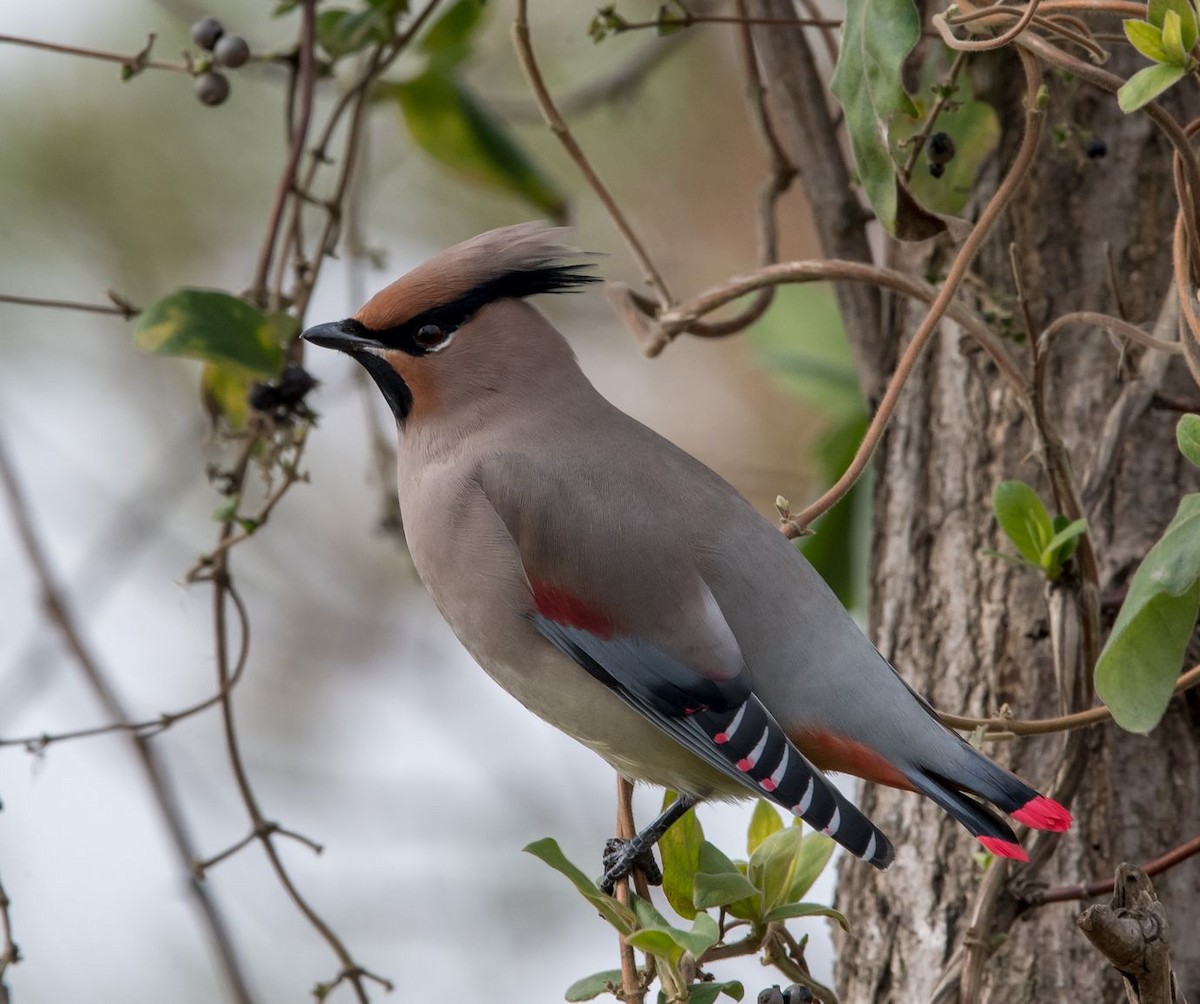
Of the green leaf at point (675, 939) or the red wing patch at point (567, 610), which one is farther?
the red wing patch at point (567, 610)

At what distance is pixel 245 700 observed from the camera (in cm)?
535

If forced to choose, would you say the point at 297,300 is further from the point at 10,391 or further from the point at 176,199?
the point at 176,199

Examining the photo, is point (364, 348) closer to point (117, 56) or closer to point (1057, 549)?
point (117, 56)

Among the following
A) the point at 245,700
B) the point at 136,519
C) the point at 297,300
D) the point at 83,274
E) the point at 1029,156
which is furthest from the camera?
the point at 245,700

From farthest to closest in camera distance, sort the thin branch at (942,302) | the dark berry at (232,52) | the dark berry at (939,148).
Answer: the dark berry at (232,52), the dark berry at (939,148), the thin branch at (942,302)

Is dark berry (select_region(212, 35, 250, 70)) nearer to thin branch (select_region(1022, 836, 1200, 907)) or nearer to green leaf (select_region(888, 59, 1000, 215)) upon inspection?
green leaf (select_region(888, 59, 1000, 215))

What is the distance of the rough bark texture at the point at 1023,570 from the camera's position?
2320mm

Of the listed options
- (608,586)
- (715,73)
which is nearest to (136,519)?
(608,586)

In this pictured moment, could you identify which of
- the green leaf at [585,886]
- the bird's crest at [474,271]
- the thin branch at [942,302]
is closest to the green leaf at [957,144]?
the thin branch at [942,302]

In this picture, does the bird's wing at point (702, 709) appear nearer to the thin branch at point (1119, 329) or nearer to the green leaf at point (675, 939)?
the green leaf at point (675, 939)

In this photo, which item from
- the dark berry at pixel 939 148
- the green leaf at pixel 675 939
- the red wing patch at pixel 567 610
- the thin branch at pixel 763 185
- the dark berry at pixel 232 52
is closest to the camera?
the green leaf at pixel 675 939

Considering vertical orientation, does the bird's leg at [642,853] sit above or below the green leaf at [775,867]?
above

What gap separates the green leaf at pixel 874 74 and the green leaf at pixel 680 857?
0.85m

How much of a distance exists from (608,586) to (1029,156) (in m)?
0.79
